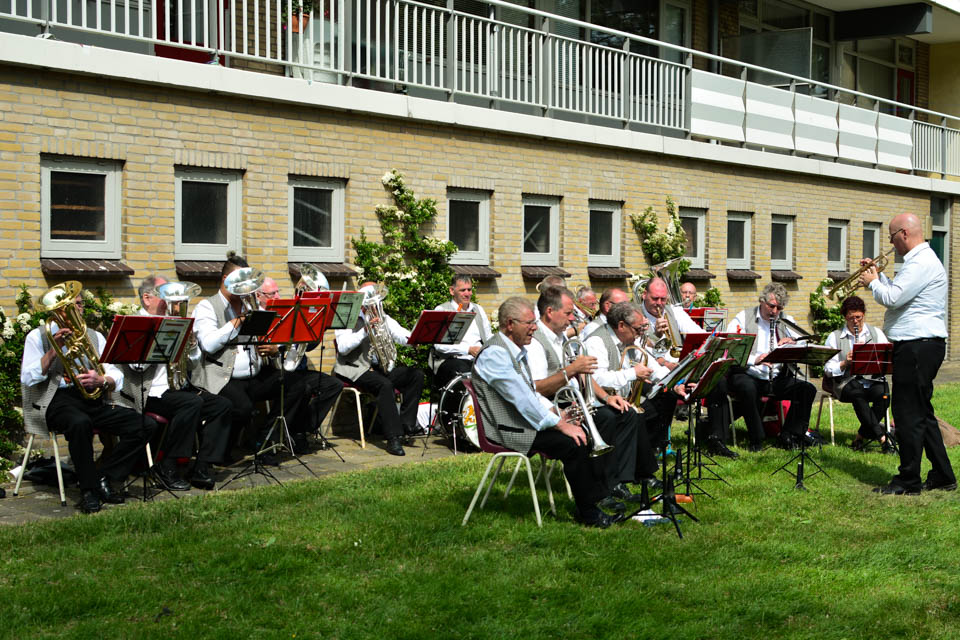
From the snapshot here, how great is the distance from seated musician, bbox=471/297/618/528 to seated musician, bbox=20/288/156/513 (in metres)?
2.84

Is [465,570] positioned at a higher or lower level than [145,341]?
lower


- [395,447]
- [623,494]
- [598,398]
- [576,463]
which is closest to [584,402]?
[576,463]

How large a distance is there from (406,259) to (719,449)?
4.31 metres

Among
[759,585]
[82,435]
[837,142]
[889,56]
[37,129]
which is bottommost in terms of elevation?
[759,585]

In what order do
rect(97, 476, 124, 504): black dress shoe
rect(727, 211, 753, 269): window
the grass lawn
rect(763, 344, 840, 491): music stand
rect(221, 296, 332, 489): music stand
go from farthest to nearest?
rect(727, 211, 753, 269): window
rect(763, 344, 840, 491): music stand
rect(221, 296, 332, 489): music stand
rect(97, 476, 124, 504): black dress shoe
the grass lawn

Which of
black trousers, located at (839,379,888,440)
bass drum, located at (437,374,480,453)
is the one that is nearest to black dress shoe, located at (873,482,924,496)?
black trousers, located at (839,379,888,440)

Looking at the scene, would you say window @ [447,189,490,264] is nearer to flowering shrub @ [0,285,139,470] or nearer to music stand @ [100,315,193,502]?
flowering shrub @ [0,285,139,470]

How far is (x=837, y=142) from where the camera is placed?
20672 millimetres

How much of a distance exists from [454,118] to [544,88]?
8.70 ft

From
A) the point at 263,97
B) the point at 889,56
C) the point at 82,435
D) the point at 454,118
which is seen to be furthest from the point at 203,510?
the point at 889,56

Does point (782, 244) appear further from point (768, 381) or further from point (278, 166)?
point (278, 166)

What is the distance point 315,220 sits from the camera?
12383 millimetres

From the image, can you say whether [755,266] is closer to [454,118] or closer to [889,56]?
[454,118]

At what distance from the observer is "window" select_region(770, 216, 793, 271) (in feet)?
65.7
